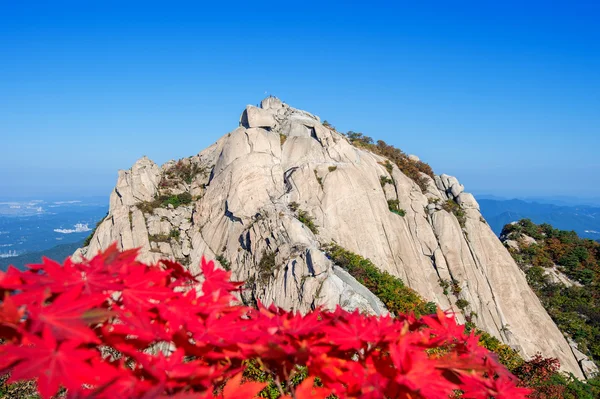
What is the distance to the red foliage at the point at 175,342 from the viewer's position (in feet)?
4.92

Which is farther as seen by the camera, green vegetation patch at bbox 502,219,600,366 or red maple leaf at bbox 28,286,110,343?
green vegetation patch at bbox 502,219,600,366

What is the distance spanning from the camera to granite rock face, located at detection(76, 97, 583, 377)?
20125 millimetres

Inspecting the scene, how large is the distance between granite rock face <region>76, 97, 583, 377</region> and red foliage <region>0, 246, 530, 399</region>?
51.1ft

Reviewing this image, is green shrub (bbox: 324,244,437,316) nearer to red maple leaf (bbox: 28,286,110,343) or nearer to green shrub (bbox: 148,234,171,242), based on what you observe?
green shrub (bbox: 148,234,171,242)

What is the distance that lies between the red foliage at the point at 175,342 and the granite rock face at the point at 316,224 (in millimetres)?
15586

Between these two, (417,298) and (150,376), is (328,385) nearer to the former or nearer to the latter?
(150,376)

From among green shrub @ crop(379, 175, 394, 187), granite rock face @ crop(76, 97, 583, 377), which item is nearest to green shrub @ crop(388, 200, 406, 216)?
granite rock face @ crop(76, 97, 583, 377)

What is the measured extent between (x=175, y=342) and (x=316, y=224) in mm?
19266

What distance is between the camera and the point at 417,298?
17.9m

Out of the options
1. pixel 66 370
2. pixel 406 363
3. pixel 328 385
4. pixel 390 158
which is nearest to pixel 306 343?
pixel 328 385

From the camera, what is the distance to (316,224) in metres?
21.0

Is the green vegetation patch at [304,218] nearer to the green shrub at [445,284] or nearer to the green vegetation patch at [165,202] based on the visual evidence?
the green vegetation patch at [165,202]

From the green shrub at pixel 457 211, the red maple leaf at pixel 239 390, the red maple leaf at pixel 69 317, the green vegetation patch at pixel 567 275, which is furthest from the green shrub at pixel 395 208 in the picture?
the red maple leaf at pixel 69 317

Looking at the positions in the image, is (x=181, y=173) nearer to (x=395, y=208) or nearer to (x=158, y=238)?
(x=158, y=238)
